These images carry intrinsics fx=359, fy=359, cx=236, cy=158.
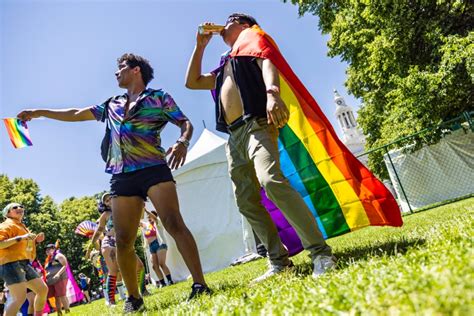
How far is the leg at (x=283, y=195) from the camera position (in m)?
2.48

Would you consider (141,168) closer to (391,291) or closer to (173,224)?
(173,224)

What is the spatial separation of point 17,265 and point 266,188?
417 centimetres

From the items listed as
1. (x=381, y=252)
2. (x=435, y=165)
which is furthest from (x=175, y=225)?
(x=435, y=165)

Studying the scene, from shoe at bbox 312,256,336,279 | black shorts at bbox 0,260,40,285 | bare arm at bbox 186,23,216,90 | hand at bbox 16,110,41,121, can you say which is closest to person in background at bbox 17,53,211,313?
bare arm at bbox 186,23,216,90

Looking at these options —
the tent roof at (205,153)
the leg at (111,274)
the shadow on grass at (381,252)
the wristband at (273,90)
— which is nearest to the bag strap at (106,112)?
the wristband at (273,90)

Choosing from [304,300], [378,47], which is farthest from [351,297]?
[378,47]

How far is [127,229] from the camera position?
10.9 ft

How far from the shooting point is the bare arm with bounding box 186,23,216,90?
3.48 meters

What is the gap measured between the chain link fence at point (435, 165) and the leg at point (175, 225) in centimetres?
1065

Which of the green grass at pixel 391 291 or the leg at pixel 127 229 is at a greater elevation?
the leg at pixel 127 229

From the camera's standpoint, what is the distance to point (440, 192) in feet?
43.5

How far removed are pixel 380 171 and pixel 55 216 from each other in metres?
30.9

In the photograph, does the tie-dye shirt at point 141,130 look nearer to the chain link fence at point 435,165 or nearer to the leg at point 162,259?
the leg at point 162,259

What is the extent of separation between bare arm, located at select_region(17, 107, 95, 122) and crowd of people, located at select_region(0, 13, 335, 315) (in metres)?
0.01
